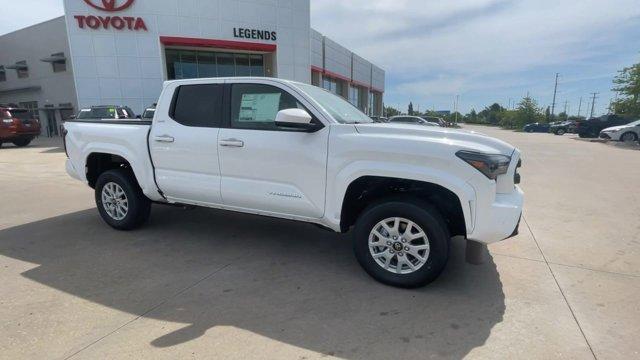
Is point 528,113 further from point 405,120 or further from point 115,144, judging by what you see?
point 115,144

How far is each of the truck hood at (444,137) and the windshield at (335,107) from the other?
40 cm

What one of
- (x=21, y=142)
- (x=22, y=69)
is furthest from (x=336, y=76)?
(x=22, y=69)

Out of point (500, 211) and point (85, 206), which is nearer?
point (500, 211)

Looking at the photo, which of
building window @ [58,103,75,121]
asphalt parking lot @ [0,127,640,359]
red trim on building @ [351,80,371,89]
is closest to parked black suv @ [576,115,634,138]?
red trim on building @ [351,80,371,89]

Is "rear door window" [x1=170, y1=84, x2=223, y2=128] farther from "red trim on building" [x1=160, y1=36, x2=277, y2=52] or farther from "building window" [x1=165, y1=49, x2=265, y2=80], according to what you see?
"building window" [x1=165, y1=49, x2=265, y2=80]

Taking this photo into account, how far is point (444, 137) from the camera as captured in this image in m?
3.16

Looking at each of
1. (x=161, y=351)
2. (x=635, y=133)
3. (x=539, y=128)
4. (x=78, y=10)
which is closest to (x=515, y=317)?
(x=161, y=351)

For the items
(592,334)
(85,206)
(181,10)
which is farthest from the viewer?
(181,10)

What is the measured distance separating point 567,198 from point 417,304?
5.34 metres

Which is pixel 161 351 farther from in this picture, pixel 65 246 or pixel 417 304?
pixel 65 246

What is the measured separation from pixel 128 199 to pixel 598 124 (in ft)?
106

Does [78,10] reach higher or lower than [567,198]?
higher

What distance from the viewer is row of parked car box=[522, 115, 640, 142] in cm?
2108

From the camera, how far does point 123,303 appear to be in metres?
3.06
